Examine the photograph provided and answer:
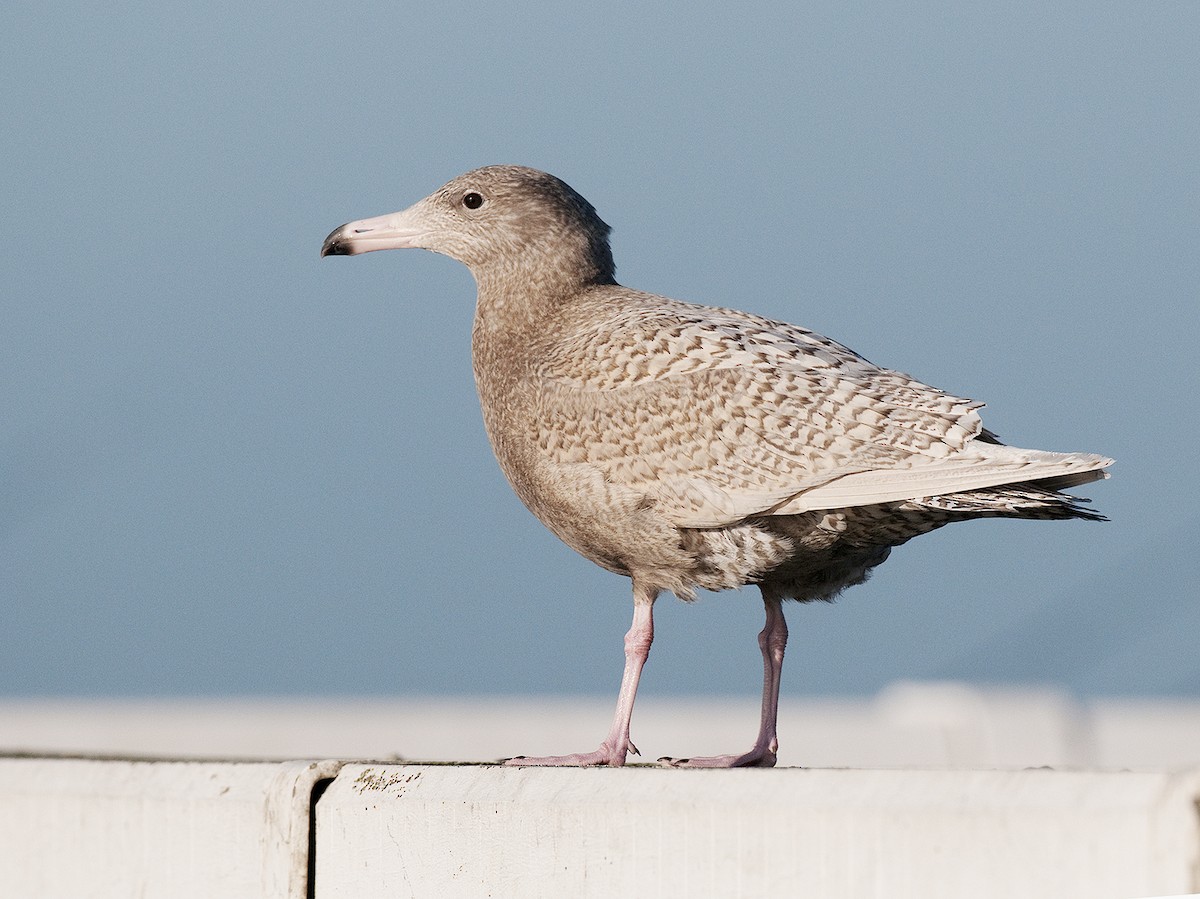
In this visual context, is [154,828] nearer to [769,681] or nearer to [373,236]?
[769,681]

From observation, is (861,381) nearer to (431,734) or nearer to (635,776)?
(635,776)

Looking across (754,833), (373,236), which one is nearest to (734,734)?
(373,236)

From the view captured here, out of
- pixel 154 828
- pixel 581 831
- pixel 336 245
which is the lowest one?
pixel 154 828

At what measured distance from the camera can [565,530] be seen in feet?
21.5

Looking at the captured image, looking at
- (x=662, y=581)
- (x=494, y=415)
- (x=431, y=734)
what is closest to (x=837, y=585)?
(x=662, y=581)

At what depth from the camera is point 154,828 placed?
5352 millimetres

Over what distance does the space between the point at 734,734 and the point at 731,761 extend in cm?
779

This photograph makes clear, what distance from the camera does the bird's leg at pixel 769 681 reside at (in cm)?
649

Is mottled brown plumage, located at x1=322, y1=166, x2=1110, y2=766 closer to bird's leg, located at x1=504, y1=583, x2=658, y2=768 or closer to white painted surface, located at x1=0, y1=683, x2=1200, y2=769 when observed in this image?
bird's leg, located at x1=504, y1=583, x2=658, y2=768

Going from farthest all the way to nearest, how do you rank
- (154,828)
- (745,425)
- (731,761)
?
1. (745,425)
2. (731,761)
3. (154,828)

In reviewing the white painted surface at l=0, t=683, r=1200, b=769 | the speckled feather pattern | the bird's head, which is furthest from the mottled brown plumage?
the white painted surface at l=0, t=683, r=1200, b=769

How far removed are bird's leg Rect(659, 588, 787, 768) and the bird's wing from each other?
78cm

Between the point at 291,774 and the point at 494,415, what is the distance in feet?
7.13

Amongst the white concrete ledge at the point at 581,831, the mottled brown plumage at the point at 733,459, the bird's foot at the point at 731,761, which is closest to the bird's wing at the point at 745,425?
the mottled brown plumage at the point at 733,459
